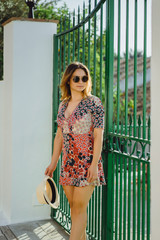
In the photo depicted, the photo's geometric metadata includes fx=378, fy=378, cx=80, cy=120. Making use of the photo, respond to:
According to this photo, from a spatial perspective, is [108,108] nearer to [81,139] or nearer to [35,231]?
[81,139]

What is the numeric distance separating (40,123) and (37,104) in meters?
0.25

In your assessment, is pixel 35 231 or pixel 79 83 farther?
pixel 35 231

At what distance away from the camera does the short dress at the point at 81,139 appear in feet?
10.2

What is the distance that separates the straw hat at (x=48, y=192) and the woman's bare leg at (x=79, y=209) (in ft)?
0.66

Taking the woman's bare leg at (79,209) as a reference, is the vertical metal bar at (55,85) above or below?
above

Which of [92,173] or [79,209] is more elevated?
[92,173]

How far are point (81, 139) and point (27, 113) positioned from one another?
182 cm

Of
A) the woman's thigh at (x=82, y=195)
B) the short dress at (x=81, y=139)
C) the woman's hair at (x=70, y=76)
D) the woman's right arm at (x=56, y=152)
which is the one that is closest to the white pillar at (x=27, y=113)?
the woman's right arm at (x=56, y=152)

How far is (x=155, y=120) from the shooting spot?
2510mm

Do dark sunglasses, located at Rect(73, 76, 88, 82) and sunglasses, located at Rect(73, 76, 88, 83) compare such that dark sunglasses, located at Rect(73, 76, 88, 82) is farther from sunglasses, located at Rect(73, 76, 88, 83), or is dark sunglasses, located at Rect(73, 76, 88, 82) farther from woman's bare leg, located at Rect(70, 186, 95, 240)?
woman's bare leg, located at Rect(70, 186, 95, 240)

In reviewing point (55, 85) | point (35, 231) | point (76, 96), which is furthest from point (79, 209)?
point (55, 85)

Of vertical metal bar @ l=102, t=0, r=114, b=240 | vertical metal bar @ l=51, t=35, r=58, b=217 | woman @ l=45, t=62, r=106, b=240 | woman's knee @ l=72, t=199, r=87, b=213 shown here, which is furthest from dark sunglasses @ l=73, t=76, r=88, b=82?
vertical metal bar @ l=51, t=35, r=58, b=217

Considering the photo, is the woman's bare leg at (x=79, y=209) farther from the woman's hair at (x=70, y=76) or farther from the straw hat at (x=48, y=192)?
the woman's hair at (x=70, y=76)

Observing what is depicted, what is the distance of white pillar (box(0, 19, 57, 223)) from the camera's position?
15.6ft
